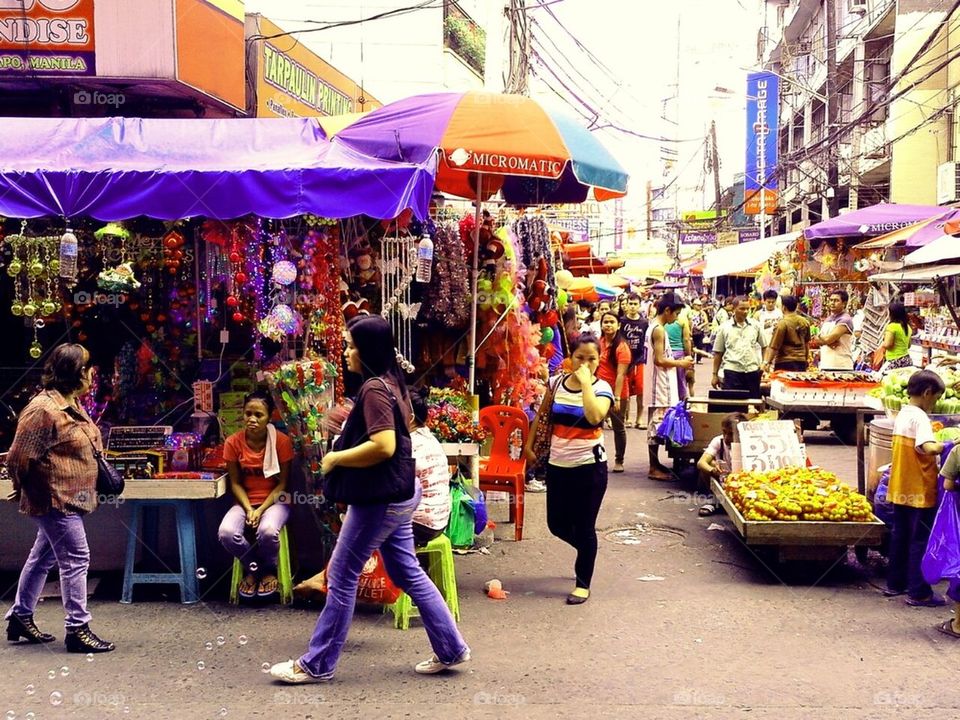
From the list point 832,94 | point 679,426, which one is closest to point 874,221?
point 679,426

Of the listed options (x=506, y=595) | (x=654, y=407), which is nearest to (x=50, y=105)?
(x=654, y=407)

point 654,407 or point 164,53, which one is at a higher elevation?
point 164,53

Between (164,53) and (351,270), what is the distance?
5.43 meters

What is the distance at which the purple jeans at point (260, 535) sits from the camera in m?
6.12

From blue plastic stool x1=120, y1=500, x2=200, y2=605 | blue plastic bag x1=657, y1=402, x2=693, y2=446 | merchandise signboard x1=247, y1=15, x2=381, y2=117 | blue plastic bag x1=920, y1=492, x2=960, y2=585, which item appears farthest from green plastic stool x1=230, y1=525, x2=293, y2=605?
merchandise signboard x1=247, y1=15, x2=381, y2=117

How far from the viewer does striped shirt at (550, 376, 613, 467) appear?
6367 mm

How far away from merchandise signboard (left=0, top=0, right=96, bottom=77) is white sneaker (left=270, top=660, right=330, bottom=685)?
29.7 feet

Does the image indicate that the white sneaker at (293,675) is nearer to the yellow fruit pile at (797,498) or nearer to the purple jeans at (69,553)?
the purple jeans at (69,553)

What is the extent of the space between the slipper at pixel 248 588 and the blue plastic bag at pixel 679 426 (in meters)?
5.22

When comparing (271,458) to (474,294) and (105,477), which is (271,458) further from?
(474,294)

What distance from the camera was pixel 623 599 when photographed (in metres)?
6.49

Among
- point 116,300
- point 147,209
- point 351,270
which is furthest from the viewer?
point 351,270

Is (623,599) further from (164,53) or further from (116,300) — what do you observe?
(164,53)

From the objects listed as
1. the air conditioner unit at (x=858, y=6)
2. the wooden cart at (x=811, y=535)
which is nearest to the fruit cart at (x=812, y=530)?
the wooden cart at (x=811, y=535)
